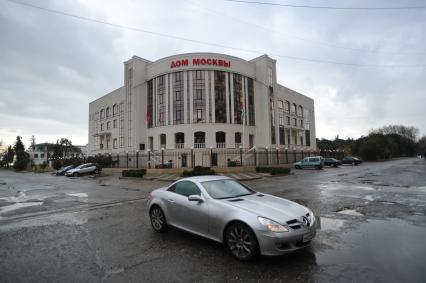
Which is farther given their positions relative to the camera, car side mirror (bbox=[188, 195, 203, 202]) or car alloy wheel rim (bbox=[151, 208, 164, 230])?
car alloy wheel rim (bbox=[151, 208, 164, 230])

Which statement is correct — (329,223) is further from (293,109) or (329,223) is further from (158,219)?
(293,109)

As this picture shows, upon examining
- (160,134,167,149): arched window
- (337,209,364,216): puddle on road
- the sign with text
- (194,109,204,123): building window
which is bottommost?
(337,209,364,216): puddle on road

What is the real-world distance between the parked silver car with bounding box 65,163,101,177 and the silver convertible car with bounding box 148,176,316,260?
2976 cm

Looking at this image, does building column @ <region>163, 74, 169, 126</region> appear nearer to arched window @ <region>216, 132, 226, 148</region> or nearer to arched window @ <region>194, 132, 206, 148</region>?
arched window @ <region>194, 132, 206, 148</region>

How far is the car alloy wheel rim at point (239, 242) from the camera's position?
446cm

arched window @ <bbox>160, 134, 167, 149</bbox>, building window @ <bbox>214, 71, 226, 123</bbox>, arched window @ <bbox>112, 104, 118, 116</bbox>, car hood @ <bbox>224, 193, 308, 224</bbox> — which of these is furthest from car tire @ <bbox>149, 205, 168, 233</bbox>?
arched window @ <bbox>112, 104, 118, 116</bbox>

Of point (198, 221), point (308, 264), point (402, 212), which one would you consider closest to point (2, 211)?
point (198, 221)

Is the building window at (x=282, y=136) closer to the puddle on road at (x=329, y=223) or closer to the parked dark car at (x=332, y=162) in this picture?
the parked dark car at (x=332, y=162)

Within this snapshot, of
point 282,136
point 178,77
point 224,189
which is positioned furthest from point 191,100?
point 224,189

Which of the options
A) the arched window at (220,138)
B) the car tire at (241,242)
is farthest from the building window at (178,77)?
the car tire at (241,242)

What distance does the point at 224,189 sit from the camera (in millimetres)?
5898

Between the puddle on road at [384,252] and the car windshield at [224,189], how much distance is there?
191cm

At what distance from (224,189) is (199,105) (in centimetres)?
3777

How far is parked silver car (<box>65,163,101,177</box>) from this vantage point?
3225 centimetres
